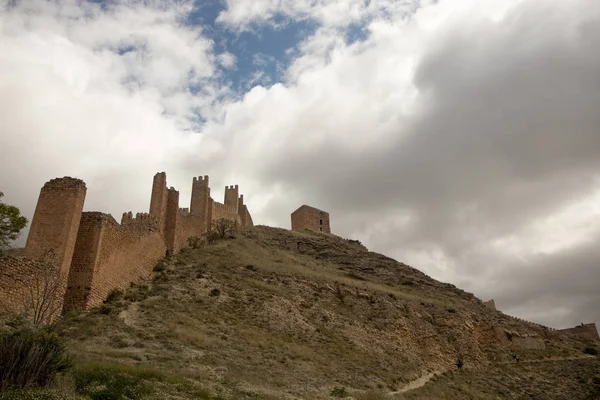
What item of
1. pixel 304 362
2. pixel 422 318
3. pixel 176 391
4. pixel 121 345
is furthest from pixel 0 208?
pixel 422 318

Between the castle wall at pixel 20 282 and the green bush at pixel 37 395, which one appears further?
the castle wall at pixel 20 282

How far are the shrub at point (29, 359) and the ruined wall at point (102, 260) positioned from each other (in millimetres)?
8329

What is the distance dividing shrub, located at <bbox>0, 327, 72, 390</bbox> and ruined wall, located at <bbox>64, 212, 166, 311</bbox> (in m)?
8.33

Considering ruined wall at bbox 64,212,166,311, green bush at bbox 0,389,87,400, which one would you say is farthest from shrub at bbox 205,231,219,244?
green bush at bbox 0,389,87,400

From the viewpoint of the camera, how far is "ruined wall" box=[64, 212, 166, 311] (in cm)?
1705

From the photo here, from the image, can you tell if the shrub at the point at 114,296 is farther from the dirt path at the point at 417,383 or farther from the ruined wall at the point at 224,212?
the ruined wall at the point at 224,212

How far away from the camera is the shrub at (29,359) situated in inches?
308

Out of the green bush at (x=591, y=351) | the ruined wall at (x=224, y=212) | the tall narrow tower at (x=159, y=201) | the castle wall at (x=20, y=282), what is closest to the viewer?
the castle wall at (x=20, y=282)

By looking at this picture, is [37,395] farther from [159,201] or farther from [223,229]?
[223,229]

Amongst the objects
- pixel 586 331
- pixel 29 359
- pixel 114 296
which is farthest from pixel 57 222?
pixel 586 331

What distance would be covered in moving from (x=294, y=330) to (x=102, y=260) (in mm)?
8900

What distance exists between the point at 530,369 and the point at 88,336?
2670cm

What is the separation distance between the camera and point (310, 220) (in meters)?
58.5

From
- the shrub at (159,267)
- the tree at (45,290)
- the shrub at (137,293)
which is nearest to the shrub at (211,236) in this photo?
the shrub at (159,267)
